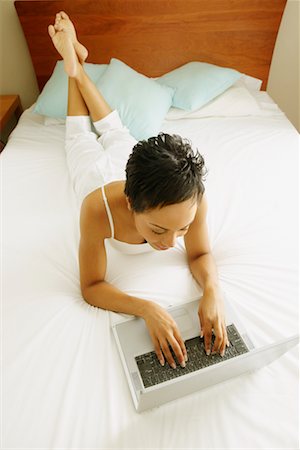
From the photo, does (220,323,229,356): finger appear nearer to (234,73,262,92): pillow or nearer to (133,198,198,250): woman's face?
(133,198,198,250): woman's face

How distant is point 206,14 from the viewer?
1.97m

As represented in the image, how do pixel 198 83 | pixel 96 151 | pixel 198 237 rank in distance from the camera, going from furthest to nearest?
pixel 198 83
pixel 96 151
pixel 198 237

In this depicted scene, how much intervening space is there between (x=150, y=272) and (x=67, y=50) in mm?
1163

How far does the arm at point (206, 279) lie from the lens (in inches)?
32.3

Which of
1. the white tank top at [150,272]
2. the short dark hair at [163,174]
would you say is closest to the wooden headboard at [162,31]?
the white tank top at [150,272]

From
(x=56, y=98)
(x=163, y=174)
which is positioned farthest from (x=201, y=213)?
(x=56, y=98)

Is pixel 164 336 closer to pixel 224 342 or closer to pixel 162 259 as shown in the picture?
pixel 224 342

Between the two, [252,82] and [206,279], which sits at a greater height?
[252,82]

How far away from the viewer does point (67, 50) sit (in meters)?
1.55

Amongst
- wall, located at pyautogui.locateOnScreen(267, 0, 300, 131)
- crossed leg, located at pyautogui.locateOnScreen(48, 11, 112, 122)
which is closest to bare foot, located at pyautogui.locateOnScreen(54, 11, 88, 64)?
crossed leg, located at pyautogui.locateOnScreen(48, 11, 112, 122)

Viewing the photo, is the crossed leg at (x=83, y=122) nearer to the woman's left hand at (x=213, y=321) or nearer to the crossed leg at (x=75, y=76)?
the crossed leg at (x=75, y=76)

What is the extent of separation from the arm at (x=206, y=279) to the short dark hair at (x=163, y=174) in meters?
0.23

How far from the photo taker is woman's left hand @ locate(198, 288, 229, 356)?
0.81 m

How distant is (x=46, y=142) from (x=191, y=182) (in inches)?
49.8
